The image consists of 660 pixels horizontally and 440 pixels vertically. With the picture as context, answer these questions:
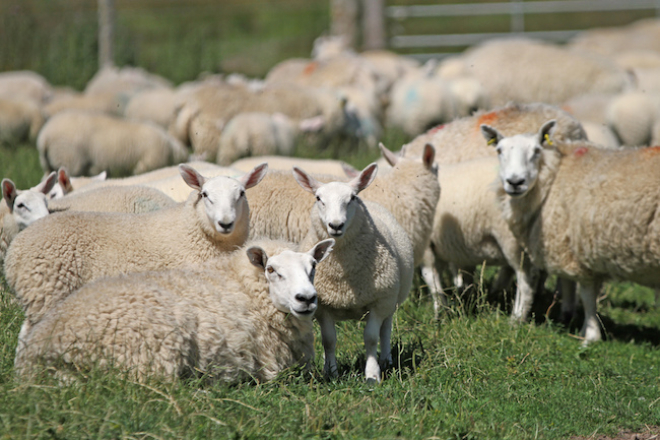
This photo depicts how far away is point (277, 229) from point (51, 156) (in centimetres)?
452

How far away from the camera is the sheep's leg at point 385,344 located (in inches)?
182

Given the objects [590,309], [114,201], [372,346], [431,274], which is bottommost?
[590,309]

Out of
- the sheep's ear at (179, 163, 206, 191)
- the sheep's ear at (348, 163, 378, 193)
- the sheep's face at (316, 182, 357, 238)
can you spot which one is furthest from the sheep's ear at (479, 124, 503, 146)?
the sheep's ear at (179, 163, 206, 191)

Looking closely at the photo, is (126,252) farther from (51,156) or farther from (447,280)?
(51,156)

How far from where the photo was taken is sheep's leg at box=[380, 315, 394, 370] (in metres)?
4.63

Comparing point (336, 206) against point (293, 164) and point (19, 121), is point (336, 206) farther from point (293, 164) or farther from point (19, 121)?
point (19, 121)

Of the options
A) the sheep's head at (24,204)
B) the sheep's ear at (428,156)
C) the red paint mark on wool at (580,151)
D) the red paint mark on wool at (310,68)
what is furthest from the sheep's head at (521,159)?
the red paint mark on wool at (310,68)

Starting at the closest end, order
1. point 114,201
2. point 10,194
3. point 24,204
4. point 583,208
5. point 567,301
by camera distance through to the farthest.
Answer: point 24,204
point 10,194
point 114,201
point 583,208
point 567,301

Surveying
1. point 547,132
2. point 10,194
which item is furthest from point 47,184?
point 547,132

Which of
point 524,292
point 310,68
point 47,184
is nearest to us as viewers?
point 47,184

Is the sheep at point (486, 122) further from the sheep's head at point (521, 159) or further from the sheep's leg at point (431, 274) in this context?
the sheep's leg at point (431, 274)

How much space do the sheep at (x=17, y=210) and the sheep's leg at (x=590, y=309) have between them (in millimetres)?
3945

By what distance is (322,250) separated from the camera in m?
4.12

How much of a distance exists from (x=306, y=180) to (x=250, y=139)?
451cm
